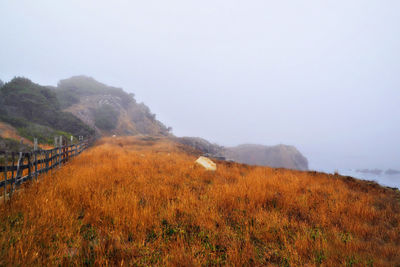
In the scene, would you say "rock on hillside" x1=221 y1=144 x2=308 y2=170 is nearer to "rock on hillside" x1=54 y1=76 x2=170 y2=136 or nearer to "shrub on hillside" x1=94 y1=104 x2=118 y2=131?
"rock on hillside" x1=54 y1=76 x2=170 y2=136

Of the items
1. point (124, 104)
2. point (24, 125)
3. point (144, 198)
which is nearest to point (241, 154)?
point (124, 104)

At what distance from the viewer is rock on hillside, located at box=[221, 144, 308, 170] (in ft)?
236

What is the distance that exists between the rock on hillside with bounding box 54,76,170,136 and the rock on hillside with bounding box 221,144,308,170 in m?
37.1

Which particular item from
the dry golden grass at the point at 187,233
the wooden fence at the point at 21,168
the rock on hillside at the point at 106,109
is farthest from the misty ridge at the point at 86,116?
the dry golden grass at the point at 187,233

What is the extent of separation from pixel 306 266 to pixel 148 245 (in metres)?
2.12

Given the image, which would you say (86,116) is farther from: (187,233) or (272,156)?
(272,156)

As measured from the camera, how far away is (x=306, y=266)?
202 cm

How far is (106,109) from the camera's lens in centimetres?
5016

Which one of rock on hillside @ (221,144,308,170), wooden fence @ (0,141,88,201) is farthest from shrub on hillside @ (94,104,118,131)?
rock on hillside @ (221,144,308,170)

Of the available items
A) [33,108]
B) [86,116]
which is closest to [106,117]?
[86,116]

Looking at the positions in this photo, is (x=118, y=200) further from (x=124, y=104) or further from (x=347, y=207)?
(x=124, y=104)

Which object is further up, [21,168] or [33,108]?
[33,108]

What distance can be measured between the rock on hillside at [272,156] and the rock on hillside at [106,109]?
37.1m

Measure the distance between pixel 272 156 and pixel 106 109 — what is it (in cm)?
7057
